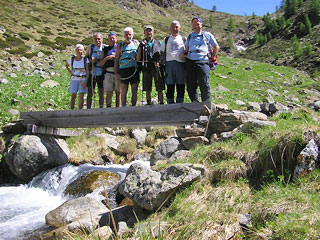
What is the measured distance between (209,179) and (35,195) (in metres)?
6.51

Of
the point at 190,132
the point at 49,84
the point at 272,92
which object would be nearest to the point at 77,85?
the point at 190,132

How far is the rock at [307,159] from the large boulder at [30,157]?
8.82 metres

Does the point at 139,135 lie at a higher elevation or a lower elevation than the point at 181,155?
lower

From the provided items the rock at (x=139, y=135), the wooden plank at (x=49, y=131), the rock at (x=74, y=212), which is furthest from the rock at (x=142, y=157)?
the rock at (x=74, y=212)

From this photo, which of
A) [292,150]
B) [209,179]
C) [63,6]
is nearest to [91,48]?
[209,179]

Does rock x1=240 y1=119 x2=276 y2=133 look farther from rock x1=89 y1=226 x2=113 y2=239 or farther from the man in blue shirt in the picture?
rock x1=89 y1=226 x2=113 y2=239

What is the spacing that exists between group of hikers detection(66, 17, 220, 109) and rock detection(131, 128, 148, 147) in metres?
4.16

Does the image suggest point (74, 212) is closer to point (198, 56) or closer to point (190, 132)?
point (190, 132)

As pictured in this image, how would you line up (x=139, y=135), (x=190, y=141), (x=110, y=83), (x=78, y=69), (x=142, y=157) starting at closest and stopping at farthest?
(x=190, y=141), (x=110, y=83), (x=78, y=69), (x=142, y=157), (x=139, y=135)

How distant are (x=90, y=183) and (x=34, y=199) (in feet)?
5.94

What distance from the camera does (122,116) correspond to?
342 inches

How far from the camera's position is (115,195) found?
24.1ft

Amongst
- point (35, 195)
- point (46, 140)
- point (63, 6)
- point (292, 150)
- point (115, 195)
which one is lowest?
point (35, 195)

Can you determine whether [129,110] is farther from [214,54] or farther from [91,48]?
[214,54]
